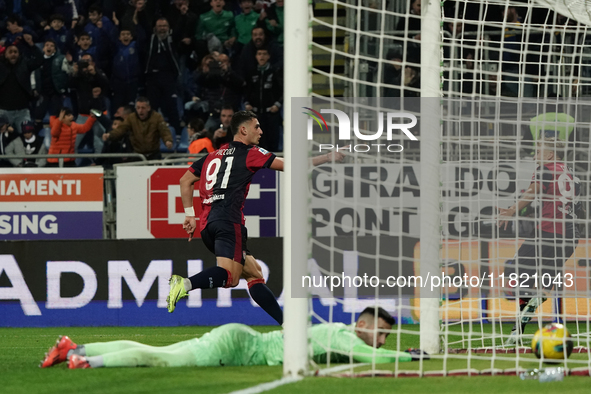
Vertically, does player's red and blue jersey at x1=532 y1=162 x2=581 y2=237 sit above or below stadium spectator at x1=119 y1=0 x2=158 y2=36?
below

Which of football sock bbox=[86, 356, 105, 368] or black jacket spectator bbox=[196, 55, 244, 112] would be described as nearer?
football sock bbox=[86, 356, 105, 368]

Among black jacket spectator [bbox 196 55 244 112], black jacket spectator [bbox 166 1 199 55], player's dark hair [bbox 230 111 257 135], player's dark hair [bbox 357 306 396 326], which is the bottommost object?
player's dark hair [bbox 357 306 396 326]

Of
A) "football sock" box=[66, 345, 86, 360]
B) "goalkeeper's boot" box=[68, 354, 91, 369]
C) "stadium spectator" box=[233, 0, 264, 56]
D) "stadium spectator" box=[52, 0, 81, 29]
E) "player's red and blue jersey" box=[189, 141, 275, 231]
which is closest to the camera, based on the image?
"goalkeeper's boot" box=[68, 354, 91, 369]

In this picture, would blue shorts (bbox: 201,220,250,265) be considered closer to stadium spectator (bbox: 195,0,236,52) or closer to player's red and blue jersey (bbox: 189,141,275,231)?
player's red and blue jersey (bbox: 189,141,275,231)

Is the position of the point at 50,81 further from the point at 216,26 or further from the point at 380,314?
the point at 380,314

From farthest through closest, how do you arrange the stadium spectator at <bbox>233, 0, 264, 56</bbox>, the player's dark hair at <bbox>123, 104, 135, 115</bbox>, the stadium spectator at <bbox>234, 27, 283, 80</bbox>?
the stadium spectator at <bbox>233, 0, 264, 56</bbox>
the stadium spectator at <bbox>234, 27, 283, 80</bbox>
the player's dark hair at <bbox>123, 104, 135, 115</bbox>

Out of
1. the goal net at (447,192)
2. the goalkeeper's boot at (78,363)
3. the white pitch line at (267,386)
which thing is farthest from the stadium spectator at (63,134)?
the white pitch line at (267,386)

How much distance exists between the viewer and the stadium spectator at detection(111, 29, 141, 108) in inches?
559

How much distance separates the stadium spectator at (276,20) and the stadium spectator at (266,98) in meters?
0.65

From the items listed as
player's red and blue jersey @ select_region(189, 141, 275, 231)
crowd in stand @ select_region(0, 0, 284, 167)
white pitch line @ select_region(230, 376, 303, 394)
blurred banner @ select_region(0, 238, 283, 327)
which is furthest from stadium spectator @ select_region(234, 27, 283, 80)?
white pitch line @ select_region(230, 376, 303, 394)

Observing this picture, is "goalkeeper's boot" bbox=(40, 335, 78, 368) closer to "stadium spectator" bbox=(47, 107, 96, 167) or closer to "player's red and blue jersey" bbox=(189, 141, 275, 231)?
"player's red and blue jersey" bbox=(189, 141, 275, 231)

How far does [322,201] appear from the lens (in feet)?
20.5

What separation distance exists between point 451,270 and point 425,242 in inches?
143

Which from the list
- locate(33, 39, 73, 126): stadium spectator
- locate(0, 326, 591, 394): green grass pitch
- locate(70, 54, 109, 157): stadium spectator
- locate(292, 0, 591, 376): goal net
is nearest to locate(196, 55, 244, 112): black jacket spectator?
locate(70, 54, 109, 157): stadium spectator
